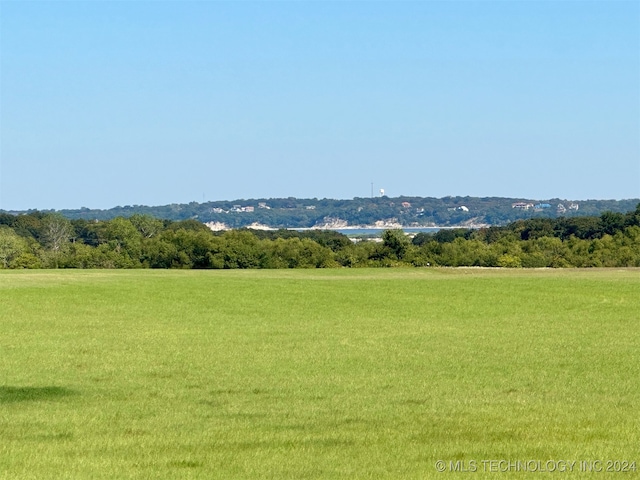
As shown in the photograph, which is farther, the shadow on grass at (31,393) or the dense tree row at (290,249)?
the dense tree row at (290,249)

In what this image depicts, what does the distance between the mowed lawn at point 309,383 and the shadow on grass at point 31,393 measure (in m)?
0.04

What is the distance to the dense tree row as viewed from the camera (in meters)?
111

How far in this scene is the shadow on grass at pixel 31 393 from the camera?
18391 millimetres

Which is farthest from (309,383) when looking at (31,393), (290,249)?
(290,249)

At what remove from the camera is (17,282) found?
54.1 m

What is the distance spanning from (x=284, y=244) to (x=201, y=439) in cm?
10710

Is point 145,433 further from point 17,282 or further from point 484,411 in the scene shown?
point 17,282

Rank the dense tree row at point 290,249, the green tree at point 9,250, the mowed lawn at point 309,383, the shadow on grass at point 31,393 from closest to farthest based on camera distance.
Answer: the mowed lawn at point 309,383
the shadow on grass at point 31,393
the dense tree row at point 290,249
the green tree at point 9,250

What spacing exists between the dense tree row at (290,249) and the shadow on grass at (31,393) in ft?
292

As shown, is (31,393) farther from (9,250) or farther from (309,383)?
(9,250)

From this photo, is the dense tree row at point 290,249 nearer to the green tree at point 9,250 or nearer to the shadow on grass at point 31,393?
the green tree at point 9,250

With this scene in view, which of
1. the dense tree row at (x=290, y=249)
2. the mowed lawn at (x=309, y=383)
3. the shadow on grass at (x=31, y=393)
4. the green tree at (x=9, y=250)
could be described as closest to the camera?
the mowed lawn at (x=309, y=383)

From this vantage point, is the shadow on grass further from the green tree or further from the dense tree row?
the green tree

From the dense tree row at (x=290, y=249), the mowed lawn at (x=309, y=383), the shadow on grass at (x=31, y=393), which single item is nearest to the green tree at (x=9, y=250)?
the dense tree row at (x=290, y=249)
